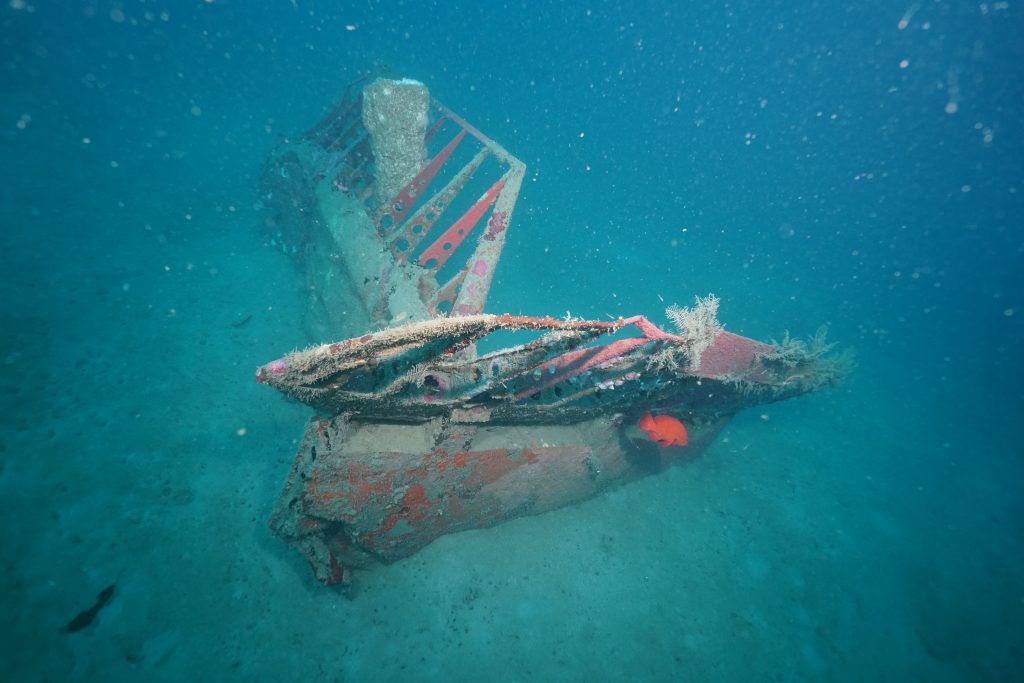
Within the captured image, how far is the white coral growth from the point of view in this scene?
3.19 m

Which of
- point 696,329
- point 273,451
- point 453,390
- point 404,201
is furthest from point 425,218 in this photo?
point 696,329

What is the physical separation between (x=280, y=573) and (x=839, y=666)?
6.77 m

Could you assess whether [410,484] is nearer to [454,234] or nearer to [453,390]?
[453,390]

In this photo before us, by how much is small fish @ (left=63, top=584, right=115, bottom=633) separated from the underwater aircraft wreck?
1975 millimetres

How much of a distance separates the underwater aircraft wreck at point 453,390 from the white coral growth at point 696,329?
0.06 feet

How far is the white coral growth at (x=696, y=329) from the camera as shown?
3.19 meters

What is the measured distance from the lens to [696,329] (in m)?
3.23

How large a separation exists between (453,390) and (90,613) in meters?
3.60

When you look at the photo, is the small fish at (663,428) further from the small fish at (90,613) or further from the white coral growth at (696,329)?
the small fish at (90,613)

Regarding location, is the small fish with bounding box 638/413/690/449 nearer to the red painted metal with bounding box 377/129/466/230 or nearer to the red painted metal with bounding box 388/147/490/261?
the red painted metal with bounding box 388/147/490/261

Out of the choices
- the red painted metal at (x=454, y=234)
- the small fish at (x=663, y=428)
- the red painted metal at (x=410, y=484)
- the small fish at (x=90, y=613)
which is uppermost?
the red painted metal at (x=454, y=234)

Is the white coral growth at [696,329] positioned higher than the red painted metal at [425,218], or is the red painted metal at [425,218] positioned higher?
the red painted metal at [425,218]

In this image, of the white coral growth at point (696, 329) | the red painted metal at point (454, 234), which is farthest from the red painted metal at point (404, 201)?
the white coral growth at point (696, 329)

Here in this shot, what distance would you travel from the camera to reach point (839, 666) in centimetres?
464
